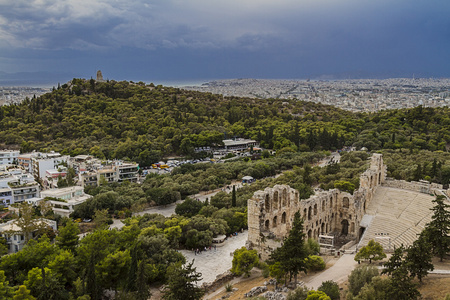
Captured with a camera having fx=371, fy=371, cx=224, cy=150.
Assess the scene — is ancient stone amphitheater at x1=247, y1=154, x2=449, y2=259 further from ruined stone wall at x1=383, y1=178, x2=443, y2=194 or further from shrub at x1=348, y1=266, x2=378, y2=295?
shrub at x1=348, y1=266, x2=378, y2=295

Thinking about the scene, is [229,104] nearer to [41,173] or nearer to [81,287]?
[41,173]

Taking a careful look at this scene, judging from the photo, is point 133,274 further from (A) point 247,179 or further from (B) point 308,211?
(A) point 247,179

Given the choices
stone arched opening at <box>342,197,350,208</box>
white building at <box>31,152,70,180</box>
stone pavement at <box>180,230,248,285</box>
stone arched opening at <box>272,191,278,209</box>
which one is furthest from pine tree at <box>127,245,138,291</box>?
white building at <box>31,152,70,180</box>

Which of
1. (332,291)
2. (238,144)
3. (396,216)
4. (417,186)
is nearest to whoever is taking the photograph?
(332,291)

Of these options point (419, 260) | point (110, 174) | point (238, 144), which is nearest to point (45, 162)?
point (110, 174)

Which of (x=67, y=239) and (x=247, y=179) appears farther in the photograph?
(x=247, y=179)

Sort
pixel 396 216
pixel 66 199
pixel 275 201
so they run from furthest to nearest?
pixel 66 199 < pixel 396 216 < pixel 275 201

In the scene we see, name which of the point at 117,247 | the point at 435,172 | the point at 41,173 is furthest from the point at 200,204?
the point at 41,173

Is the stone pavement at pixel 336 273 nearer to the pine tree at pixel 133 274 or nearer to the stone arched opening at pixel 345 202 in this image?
the stone arched opening at pixel 345 202
